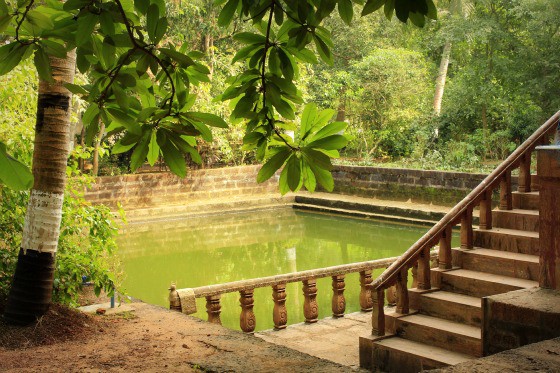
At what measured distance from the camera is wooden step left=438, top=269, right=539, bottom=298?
620 centimetres

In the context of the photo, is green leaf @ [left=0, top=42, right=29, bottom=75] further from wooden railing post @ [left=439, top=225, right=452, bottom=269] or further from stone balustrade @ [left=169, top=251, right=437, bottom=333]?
wooden railing post @ [left=439, top=225, right=452, bottom=269]

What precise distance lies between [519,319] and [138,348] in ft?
8.06

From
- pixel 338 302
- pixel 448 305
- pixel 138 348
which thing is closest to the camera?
pixel 138 348

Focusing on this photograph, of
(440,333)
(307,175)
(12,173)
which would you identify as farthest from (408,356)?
(12,173)

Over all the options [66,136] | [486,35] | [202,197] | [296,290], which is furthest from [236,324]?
[486,35]

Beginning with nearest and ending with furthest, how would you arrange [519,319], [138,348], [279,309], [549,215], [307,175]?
[307,175] → [519,319] → [549,215] → [138,348] → [279,309]

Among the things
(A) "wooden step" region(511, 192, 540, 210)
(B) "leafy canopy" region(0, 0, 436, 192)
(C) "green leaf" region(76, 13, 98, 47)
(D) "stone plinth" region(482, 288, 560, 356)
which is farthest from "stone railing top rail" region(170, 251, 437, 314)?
(C) "green leaf" region(76, 13, 98, 47)

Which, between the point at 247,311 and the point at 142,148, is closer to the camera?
the point at 142,148

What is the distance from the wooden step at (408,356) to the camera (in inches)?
230

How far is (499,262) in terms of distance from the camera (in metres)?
6.57

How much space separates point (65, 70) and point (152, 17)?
3.64 metres

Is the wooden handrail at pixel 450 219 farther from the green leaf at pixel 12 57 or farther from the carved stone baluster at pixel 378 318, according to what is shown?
the green leaf at pixel 12 57

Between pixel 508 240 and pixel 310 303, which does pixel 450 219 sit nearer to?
pixel 508 240

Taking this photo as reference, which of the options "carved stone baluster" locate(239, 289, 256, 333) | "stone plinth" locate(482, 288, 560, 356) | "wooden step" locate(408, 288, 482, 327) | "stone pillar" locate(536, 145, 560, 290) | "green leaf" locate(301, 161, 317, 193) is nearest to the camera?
"green leaf" locate(301, 161, 317, 193)
